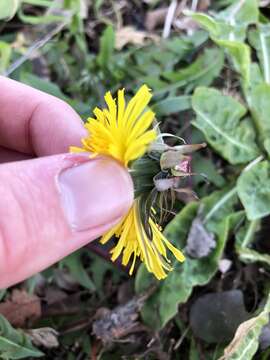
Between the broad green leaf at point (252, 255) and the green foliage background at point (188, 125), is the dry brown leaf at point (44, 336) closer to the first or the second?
the green foliage background at point (188, 125)

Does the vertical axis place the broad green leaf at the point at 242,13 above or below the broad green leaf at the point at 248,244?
above

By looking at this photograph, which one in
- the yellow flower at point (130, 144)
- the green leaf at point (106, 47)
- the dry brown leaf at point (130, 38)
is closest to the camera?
the yellow flower at point (130, 144)

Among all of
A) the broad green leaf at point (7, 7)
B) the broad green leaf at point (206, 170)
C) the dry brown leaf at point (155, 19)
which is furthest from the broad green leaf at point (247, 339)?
the dry brown leaf at point (155, 19)

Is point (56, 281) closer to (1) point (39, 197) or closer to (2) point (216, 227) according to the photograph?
(2) point (216, 227)

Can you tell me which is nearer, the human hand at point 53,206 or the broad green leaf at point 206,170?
the human hand at point 53,206

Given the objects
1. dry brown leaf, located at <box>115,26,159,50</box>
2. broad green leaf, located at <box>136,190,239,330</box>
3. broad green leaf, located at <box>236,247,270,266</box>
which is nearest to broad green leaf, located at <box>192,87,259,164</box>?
broad green leaf, located at <box>136,190,239,330</box>

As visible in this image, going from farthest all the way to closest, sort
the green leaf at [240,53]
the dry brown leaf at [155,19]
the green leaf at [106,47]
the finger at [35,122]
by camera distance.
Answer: the dry brown leaf at [155,19], the green leaf at [106,47], the green leaf at [240,53], the finger at [35,122]

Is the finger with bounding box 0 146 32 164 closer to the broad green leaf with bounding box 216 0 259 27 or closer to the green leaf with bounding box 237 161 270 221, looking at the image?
the green leaf with bounding box 237 161 270 221
